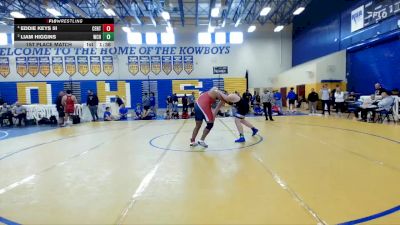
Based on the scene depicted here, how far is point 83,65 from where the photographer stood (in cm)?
2295

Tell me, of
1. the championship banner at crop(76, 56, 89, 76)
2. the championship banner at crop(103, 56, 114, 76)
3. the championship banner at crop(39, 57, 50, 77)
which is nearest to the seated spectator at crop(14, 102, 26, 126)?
the championship banner at crop(76, 56, 89, 76)

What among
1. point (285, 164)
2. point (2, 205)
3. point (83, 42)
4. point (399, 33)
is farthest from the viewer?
point (399, 33)

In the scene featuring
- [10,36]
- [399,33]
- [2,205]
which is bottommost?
[2,205]

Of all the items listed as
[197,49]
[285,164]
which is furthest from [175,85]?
[285,164]

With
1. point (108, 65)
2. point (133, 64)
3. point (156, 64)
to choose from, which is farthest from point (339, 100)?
point (108, 65)

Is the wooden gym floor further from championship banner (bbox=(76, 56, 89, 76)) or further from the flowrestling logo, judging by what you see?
championship banner (bbox=(76, 56, 89, 76))

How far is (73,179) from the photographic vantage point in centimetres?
420

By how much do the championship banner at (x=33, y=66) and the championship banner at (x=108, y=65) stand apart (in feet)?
17.2

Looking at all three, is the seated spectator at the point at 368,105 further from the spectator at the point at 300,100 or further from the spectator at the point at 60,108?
the spectator at the point at 60,108

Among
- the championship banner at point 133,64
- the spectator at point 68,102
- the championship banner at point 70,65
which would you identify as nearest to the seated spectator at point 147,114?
the spectator at point 68,102

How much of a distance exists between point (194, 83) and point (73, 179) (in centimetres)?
1947

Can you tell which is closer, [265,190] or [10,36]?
[265,190]

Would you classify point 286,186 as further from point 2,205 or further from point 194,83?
point 194,83

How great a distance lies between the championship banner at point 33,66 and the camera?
22.7 meters
